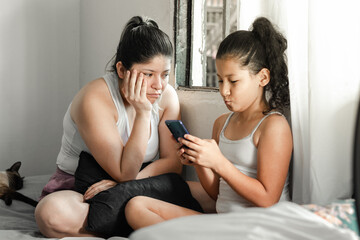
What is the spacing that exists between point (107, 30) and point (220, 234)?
6.83 feet

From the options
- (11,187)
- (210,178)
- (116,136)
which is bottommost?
(11,187)

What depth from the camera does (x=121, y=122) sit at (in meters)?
1.57

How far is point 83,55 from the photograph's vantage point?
9.29ft

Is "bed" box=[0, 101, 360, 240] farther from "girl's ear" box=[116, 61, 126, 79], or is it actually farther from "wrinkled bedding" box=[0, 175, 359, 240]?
"girl's ear" box=[116, 61, 126, 79]

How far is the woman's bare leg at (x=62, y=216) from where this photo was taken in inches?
52.1

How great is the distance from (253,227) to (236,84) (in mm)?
613

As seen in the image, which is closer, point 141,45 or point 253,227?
point 253,227

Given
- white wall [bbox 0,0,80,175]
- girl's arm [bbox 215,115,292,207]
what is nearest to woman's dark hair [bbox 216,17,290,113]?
girl's arm [bbox 215,115,292,207]

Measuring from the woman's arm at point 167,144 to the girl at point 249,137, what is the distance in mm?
337

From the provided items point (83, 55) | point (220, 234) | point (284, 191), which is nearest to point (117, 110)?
point (284, 191)

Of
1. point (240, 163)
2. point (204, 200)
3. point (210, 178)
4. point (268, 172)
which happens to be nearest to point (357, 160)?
point (268, 172)

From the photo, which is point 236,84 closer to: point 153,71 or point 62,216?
point 153,71

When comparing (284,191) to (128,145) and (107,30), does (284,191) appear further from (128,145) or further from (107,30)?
(107,30)

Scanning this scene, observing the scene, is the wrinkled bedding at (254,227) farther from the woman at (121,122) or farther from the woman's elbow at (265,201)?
the woman at (121,122)
